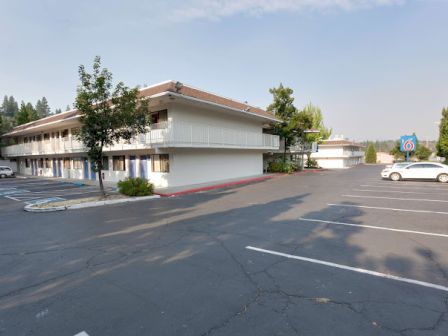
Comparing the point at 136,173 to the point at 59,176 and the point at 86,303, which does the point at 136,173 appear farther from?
the point at 86,303

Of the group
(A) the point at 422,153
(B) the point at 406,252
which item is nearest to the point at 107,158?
(B) the point at 406,252

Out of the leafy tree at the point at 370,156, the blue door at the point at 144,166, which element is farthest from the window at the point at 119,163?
the leafy tree at the point at 370,156

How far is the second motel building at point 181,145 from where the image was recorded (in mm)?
16359

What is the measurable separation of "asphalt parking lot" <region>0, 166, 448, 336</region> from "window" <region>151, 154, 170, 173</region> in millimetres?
9554

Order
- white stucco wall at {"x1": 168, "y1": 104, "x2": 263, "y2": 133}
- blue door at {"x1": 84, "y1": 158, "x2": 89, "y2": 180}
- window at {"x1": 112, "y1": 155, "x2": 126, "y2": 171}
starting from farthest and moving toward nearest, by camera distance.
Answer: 1. blue door at {"x1": 84, "y1": 158, "x2": 89, "y2": 180}
2. window at {"x1": 112, "y1": 155, "x2": 126, "y2": 171}
3. white stucco wall at {"x1": 168, "y1": 104, "x2": 263, "y2": 133}

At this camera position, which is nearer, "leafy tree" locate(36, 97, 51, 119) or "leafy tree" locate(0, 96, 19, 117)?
"leafy tree" locate(0, 96, 19, 117)

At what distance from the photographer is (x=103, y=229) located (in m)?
7.60

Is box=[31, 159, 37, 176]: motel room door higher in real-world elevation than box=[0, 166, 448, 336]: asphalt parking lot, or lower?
higher

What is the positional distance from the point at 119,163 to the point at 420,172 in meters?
24.1

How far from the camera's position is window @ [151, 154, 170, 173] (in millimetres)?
17797

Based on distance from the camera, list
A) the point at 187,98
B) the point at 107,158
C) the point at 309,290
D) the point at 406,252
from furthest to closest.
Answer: the point at 107,158 → the point at 187,98 → the point at 406,252 → the point at 309,290

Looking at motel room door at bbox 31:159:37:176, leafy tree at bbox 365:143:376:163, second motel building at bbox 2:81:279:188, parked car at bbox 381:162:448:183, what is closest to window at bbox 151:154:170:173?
second motel building at bbox 2:81:279:188

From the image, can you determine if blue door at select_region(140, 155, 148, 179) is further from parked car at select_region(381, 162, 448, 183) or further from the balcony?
parked car at select_region(381, 162, 448, 183)

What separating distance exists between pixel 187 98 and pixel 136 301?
537 inches
